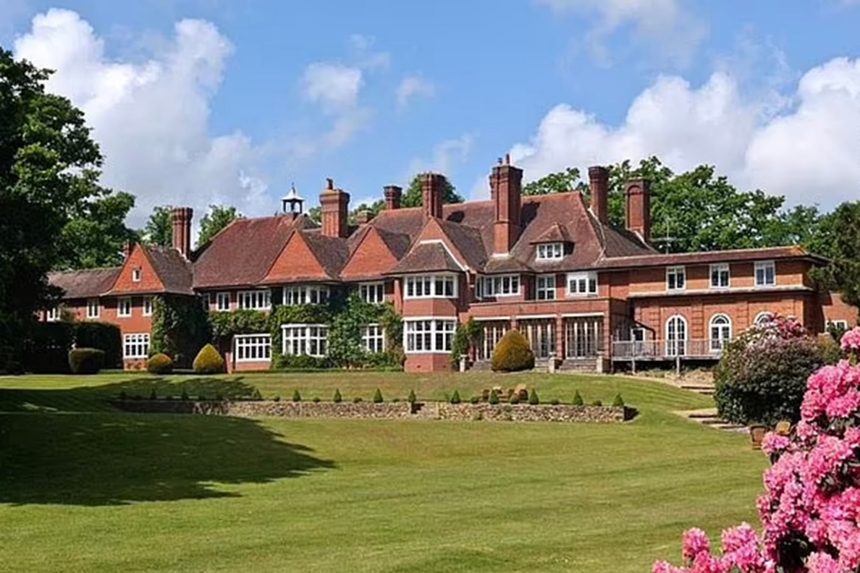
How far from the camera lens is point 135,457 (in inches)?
1176

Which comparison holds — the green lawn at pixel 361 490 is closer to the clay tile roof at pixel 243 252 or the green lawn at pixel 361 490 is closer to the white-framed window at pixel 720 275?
the white-framed window at pixel 720 275

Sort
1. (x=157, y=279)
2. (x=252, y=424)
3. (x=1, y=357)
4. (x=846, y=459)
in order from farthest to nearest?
(x=157, y=279)
(x=252, y=424)
(x=1, y=357)
(x=846, y=459)

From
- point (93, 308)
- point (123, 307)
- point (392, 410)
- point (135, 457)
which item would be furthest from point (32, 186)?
point (93, 308)

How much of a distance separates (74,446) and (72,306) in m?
44.8

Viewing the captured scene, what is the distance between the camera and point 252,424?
36.2 meters

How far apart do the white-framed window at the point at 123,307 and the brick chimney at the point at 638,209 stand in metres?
29.8

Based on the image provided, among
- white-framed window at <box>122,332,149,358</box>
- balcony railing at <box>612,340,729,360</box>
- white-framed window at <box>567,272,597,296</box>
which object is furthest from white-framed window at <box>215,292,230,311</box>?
balcony railing at <box>612,340,729,360</box>

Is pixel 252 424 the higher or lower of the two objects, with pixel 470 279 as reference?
lower

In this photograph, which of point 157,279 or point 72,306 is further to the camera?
point 72,306

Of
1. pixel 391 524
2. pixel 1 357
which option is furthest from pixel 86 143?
pixel 391 524

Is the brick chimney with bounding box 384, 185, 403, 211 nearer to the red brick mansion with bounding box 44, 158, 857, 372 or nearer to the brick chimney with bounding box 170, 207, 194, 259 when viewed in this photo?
the red brick mansion with bounding box 44, 158, 857, 372

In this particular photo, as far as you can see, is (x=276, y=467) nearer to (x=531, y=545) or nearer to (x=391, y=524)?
(x=391, y=524)

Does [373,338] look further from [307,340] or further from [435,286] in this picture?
[435,286]

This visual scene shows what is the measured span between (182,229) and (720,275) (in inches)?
1347
